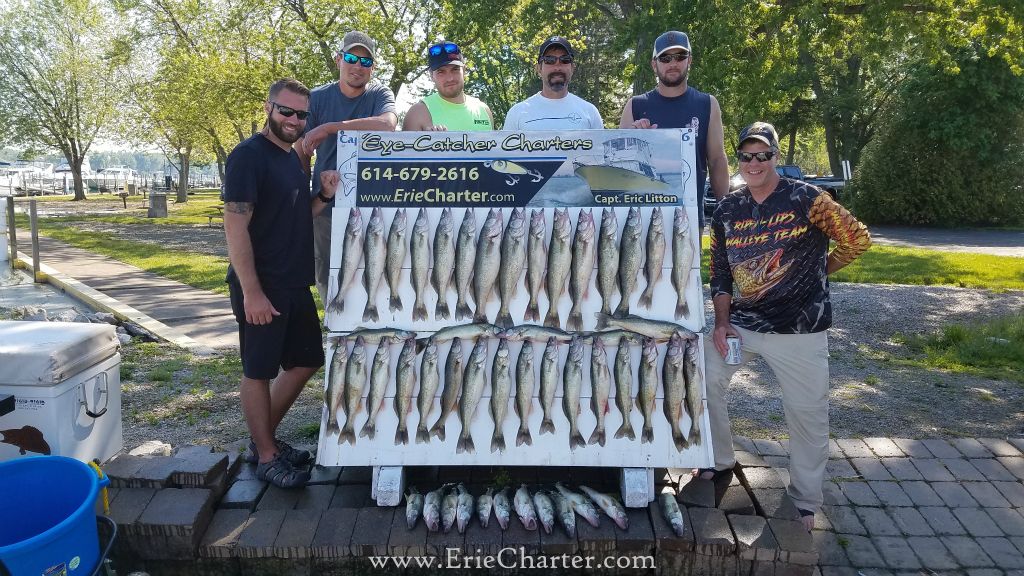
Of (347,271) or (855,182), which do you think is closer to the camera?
(347,271)

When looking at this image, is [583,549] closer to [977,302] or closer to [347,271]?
[347,271]

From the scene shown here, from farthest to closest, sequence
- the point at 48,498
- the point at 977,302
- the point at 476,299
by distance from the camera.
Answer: the point at 977,302, the point at 476,299, the point at 48,498

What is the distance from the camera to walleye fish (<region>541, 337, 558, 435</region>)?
11.2 feet

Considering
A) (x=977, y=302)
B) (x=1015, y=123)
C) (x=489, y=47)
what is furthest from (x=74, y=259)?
(x=1015, y=123)

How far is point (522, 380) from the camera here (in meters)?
3.41

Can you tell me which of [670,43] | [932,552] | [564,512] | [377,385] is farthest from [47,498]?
[932,552]

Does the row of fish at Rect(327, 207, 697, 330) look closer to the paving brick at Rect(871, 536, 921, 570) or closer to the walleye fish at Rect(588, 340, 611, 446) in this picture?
the walleye fish at Rect(588, 340, 611, 446)

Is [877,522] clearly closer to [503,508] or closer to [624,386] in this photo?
[624,386]

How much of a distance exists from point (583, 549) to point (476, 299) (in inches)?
52.2

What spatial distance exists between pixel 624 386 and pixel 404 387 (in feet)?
3.72

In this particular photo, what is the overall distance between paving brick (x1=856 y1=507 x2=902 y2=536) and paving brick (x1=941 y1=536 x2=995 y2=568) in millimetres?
233

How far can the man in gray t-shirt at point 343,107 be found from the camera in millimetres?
4211

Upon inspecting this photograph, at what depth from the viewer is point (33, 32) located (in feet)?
119

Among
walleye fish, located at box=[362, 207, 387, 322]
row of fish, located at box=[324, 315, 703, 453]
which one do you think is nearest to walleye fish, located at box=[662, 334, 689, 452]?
row of fish, located at box=[324, 315, 703, 453]
